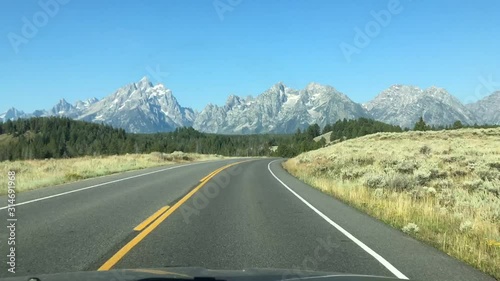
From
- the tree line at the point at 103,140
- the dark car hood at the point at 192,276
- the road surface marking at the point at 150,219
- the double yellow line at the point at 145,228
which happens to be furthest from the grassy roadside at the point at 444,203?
the tree line at the point at 103,140

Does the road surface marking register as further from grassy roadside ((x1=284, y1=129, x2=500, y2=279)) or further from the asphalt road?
grassy roadside ((x1=284, y1=129, x2=500, y2=279))

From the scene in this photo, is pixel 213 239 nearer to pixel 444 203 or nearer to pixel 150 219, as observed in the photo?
pixel 150 219

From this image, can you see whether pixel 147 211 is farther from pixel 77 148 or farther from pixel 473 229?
pixel 77 148

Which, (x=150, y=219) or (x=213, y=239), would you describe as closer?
(x=213, y=239)

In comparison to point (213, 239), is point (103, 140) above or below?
above

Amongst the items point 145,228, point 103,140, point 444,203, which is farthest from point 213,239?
point 103,140

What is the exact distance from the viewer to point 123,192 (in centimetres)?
1627

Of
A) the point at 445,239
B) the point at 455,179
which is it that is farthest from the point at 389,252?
the point at 455,179

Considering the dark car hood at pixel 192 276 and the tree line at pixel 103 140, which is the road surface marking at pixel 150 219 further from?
the tree line at pixel 103 140

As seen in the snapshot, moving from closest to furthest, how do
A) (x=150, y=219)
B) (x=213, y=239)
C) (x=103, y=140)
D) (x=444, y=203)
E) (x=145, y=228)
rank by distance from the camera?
1. (x=213, y=239)
2. (x=145, y=228)
3. (x=150, y=219)
4. (x=444, y=203)
5. (x=103, y=140)

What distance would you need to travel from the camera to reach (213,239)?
328 inches

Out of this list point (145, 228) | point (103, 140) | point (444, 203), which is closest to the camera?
point (145, 228)

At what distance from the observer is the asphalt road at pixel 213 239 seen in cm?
650

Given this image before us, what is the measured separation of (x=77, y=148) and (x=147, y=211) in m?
147
